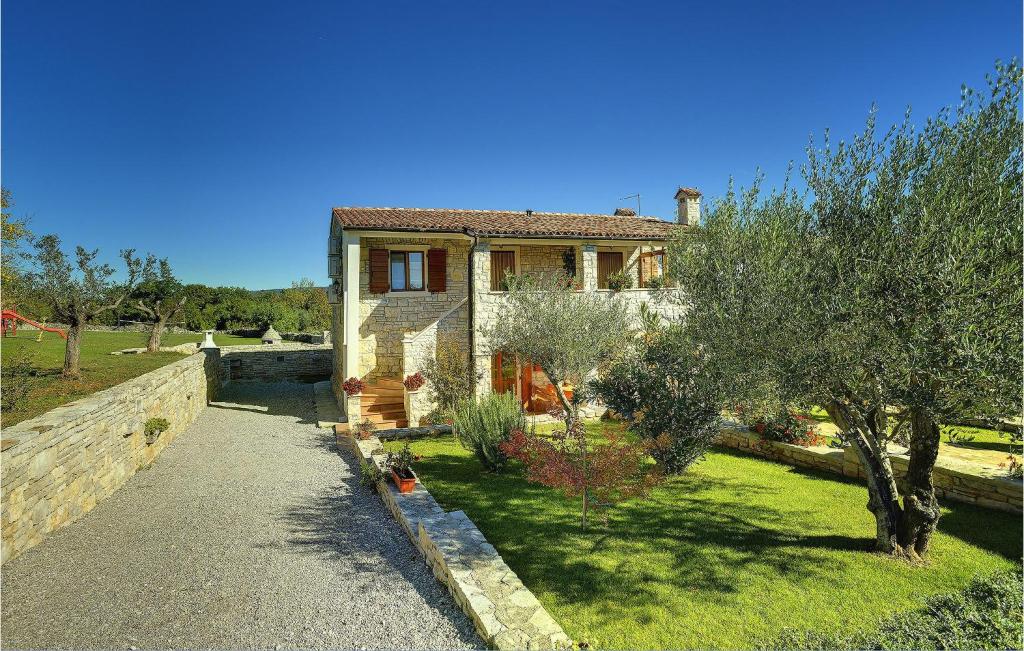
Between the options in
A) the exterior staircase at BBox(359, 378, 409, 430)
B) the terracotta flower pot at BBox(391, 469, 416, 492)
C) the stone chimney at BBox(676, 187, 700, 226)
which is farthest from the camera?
the stone chimney at BBox(676, 187, 700, 226)

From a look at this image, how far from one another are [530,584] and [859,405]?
4.96 metres

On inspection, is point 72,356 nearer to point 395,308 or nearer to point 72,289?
point 72,289

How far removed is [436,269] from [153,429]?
383 inches

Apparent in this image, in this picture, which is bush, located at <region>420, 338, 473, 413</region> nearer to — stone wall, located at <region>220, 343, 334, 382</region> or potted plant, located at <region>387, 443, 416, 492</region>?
potted plant, located at <region>387, 443, 416, 492</region>

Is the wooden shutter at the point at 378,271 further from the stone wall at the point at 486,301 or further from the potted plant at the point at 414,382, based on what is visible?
the potted plant at the point at 414,382

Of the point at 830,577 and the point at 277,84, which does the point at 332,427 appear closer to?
the point at 277,84

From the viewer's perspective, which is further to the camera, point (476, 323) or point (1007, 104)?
point (476, 323)

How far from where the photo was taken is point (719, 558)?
6.87m

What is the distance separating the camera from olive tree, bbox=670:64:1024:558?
489 cm

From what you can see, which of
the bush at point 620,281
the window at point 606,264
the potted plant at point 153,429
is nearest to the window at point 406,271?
the bush at point 620,281

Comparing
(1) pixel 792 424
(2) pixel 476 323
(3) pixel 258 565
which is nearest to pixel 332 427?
(2) pixel 476 323

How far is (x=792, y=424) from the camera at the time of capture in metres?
11.4

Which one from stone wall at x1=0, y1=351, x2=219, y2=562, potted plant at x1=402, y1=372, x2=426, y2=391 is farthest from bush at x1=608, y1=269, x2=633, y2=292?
stone wall at x1=0, y1=351, x2=219, y2=562

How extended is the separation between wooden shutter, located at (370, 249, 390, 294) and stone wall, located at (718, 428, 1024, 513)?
40.5 ft
